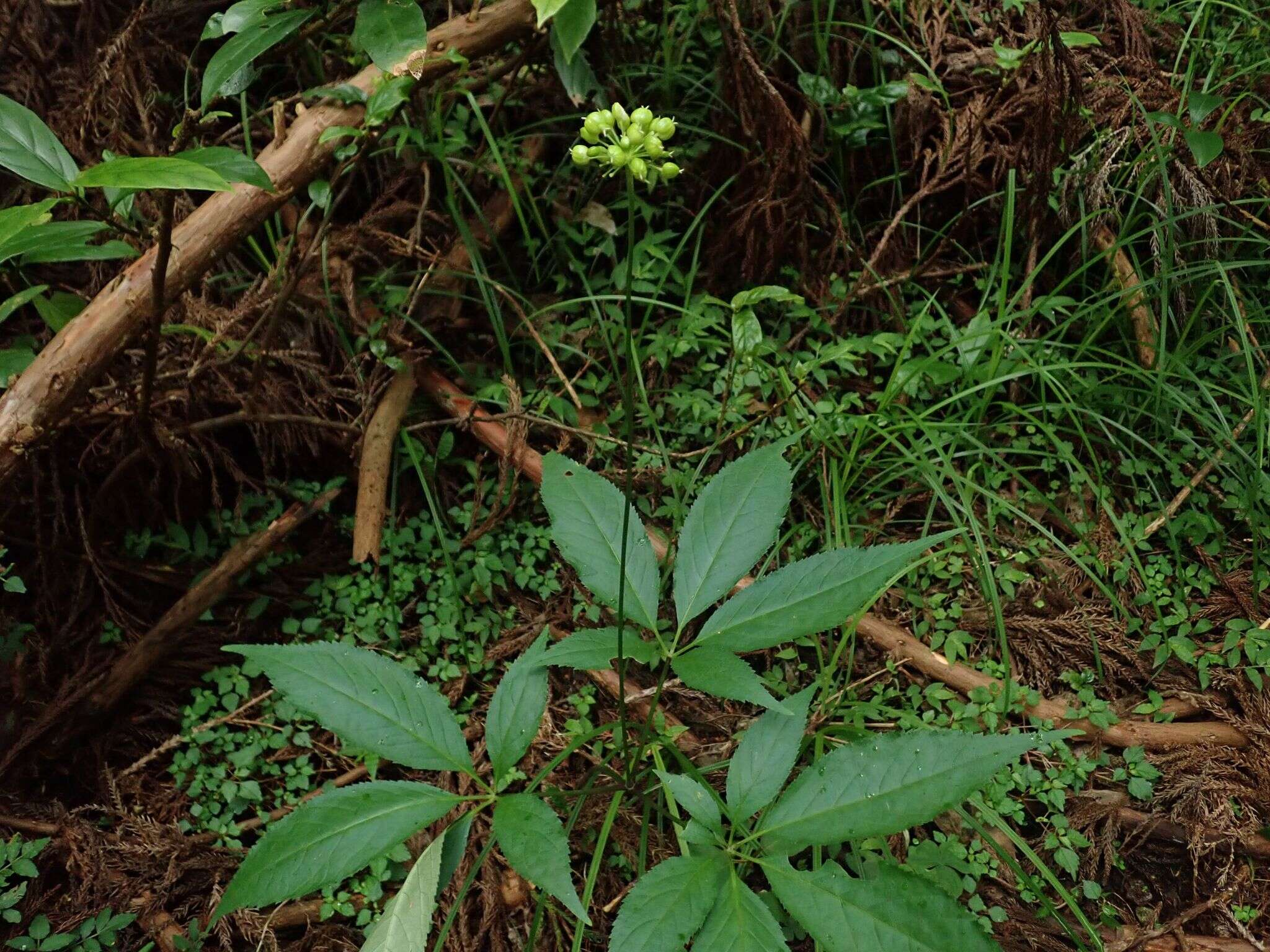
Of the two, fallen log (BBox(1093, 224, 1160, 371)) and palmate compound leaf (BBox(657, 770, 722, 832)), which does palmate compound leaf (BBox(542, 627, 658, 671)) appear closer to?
palmate compound leaf (BBox(657, 770, 722, 832))

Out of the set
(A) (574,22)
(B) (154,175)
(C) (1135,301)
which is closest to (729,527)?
(A) (574,22)

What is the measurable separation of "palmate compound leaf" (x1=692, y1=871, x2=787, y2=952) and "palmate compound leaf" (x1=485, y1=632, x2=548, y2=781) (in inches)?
13.8

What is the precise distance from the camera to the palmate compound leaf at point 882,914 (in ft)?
3.76

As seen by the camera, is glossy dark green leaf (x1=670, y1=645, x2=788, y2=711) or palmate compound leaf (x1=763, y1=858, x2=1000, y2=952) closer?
palmate compound leaf (x1=763, y1=858, x2=1000, y2=952)

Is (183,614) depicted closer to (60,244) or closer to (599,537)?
(60,244)

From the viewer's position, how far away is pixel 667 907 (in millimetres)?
1174

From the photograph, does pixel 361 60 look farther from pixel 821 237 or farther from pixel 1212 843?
pixel 1212 843

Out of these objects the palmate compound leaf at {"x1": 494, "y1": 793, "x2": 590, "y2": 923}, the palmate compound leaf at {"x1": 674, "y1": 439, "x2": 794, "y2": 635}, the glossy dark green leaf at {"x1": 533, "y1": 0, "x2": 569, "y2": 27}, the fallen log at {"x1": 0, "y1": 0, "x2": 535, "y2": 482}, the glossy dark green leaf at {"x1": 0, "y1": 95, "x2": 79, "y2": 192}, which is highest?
the glossy dark green leaf at {"x1": 533, "y1": 0, "x2": 569, "y2": 27}

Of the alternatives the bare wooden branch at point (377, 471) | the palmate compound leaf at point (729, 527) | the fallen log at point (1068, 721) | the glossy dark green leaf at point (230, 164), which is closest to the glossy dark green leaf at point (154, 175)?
the glossy dark green leaf at point (230, 164)

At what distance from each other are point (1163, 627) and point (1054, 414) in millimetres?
607

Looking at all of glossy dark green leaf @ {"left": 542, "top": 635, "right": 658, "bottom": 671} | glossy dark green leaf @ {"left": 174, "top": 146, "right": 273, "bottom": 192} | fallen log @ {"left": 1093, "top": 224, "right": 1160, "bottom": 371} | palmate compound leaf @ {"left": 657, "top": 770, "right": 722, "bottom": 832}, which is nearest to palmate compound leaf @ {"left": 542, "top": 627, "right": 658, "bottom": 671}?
glossy dark green leaf @ {"left": 542, "top": 635, "right": 658, "bottom": 671}

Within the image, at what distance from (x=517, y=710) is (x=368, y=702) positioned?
221mm

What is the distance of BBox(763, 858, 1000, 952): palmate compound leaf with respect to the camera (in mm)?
1146

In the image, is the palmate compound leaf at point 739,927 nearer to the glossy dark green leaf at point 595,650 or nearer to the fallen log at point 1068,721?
the glossy dark green leaf at point 595,650
